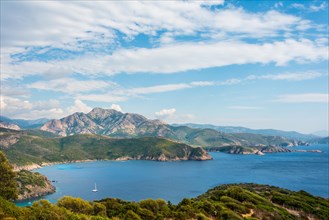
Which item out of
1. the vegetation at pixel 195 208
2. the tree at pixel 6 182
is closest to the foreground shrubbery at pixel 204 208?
the vegetation at pixel 195 208

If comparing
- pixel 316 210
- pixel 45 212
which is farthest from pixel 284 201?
pixel 45 212

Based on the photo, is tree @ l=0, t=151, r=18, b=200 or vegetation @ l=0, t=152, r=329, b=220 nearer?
tree @ l=0, t=151, r=18, b=200

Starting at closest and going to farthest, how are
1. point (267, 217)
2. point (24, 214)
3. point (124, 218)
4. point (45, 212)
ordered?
point (24, 214)
point (45, 212)
point (124, 218)
point (267, 217)

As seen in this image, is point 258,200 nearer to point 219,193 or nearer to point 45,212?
point 219,193

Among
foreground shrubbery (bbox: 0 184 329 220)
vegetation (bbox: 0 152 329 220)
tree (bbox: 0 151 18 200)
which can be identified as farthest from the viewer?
foreground shrubbery (bbox: 0 184 329 220)

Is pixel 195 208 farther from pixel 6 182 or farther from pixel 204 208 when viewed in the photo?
pixel 6 182

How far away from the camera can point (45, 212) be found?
1907 inches

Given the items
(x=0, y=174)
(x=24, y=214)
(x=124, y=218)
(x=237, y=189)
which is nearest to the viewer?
(x=24, y=214)

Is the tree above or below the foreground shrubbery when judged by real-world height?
above

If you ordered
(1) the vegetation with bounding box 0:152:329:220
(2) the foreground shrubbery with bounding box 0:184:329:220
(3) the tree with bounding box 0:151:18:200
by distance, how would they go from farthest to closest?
(2) the foreground shrubbery with bounding box 0:184:329:220 < (1) the vegetation with bounding box 0:152:329:220 < (3) the tree with bounding box 0:151:18:200

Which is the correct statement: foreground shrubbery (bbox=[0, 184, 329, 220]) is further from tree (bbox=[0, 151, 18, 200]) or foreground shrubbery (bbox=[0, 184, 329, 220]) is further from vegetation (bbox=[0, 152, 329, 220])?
tree (bbox=[0, 151, 18, 200])

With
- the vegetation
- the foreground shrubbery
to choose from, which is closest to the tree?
the vegetation

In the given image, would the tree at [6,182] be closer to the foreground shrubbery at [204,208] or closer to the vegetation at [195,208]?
the vegetation at [195,208]

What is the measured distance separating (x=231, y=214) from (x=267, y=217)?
44.2 feet
